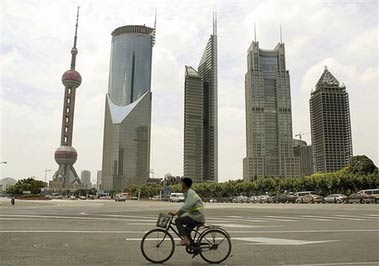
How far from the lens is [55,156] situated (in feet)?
600

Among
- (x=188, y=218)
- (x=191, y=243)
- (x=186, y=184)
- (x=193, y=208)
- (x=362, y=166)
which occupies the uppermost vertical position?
(x=362, y=166)

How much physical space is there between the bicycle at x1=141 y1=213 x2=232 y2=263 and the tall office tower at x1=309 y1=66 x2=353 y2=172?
15929 centimetres

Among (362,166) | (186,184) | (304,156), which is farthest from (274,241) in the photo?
(304,156)

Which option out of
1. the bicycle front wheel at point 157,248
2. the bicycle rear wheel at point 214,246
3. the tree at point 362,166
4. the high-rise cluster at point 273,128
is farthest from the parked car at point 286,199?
the high-rise cluster at point 273,128

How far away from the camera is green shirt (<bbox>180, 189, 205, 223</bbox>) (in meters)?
8.17

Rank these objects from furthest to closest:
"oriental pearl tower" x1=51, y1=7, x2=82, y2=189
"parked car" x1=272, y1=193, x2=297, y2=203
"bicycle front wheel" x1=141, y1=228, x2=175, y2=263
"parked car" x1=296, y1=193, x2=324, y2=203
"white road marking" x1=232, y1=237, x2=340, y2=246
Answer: "oriental pearl tower" x1=51, y1=7, x2=82, y2=189 < "parked car" x1=272, y1=193, x2=297, y2=203 < "parked car" x1=296, y1=193, x2=324, y2=203 < "white road marking" x1=232, y1=237, x2=340, y2=246 < "bicycle front wheel" x1=141, y1=228, x2=175, y2=263

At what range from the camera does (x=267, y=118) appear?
172750mm

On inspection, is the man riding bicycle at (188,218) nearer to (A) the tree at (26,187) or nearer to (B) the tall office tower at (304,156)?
(A) the tree at (26,187)

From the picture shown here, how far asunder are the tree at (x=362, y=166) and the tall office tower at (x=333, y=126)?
7229 centimetres

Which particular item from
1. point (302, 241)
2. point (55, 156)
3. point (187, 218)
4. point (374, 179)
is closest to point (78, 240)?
point (187, 218)

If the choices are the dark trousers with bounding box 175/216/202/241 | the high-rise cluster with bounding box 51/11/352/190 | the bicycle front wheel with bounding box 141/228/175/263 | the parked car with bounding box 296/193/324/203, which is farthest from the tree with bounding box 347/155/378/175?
the bicycle front wheel with bounding box 141/228/175/263

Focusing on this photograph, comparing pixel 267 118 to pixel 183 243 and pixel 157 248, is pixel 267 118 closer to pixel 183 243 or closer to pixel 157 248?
pixel 183 243

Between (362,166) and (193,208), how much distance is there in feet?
279

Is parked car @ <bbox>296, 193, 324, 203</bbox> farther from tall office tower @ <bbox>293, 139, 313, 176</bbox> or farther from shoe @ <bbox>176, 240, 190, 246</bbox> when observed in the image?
tall office tower @ <bbox>293, 139, 313, 176</bbox>
